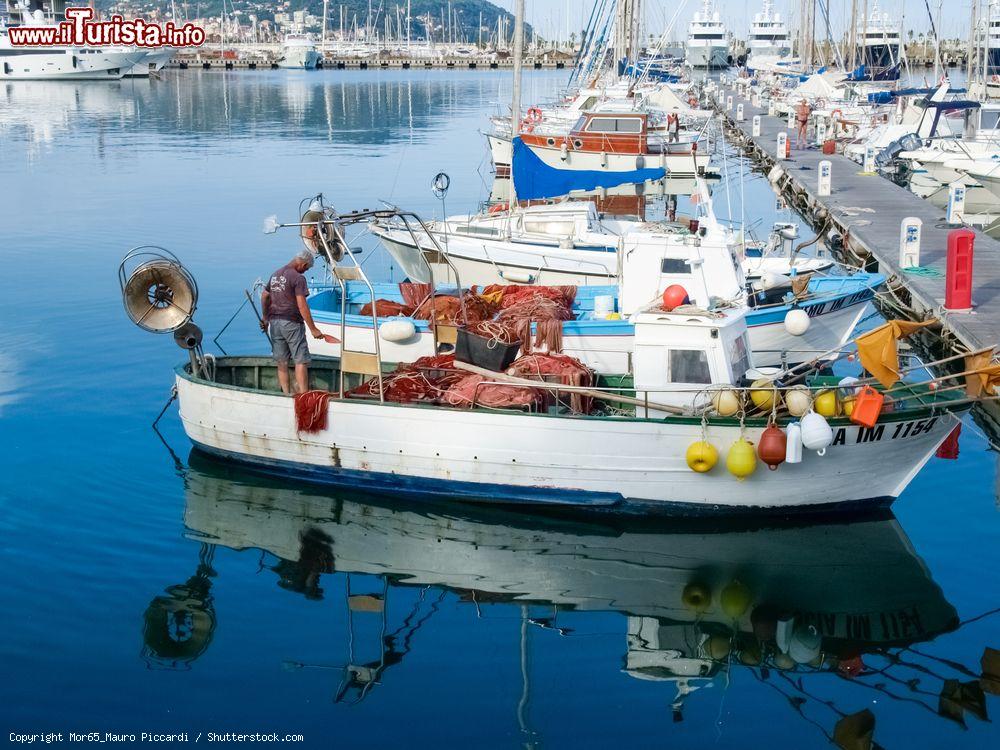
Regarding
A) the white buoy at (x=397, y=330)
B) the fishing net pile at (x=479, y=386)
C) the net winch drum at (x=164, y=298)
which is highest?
the net winch drum at (x=164, y=298)

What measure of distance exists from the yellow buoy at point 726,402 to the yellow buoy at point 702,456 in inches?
15.7

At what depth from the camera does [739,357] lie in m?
13.0

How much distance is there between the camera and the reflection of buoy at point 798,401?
39.3ft

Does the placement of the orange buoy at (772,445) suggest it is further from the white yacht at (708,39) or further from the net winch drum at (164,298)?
the white yacht at (708,39)

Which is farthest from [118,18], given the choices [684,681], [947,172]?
[684,681]

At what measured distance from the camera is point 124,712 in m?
9.33

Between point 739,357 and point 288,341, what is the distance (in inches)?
211

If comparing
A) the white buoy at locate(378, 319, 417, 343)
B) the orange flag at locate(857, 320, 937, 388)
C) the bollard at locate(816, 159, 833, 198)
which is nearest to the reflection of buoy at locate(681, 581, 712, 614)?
the orange flag at locate(857, 320, 937, 388)

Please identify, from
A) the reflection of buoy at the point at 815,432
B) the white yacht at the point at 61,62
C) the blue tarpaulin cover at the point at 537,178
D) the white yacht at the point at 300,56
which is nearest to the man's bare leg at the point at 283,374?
the reflection of buoy at the point at 815,432

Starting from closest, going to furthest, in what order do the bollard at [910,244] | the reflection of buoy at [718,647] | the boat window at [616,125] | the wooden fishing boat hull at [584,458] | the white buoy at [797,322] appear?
the reflection of buoy at [718,647] < the wooden fishing boat hull at [584,458] < the white buoy at [797,322] < the bollard at [910,244] < the boat window at [616,125]

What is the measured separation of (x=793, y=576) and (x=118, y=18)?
11821cm

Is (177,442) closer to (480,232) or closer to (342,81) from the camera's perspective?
(480,232)

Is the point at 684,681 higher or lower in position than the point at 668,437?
lower

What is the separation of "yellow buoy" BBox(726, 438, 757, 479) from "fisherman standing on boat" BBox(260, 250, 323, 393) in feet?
16.2
